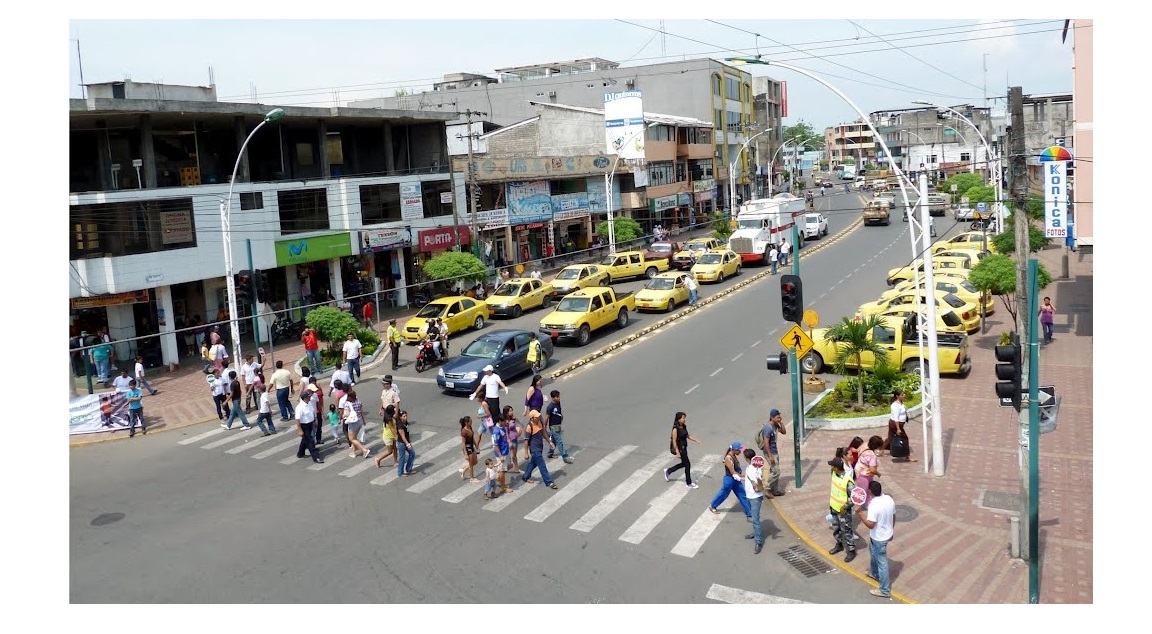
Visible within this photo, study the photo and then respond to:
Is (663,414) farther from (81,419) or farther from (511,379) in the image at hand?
(81,419)

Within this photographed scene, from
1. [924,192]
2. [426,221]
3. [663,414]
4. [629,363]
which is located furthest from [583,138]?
[924,192]

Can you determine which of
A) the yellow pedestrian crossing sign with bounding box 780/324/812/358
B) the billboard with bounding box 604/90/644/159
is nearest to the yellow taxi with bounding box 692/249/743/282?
the billboard with bounding box 604/90/644/159

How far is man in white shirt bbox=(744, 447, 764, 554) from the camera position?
13289 millimetres

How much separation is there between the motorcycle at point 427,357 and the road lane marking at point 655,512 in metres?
11.8

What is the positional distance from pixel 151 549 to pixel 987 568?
12.0 m

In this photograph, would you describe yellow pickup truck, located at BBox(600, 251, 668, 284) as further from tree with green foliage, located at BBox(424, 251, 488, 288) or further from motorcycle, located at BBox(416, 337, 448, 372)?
motorcycle, located at BBox(416, 337, 448, 372)

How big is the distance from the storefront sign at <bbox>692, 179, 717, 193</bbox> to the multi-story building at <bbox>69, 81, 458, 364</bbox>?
30.2 metres

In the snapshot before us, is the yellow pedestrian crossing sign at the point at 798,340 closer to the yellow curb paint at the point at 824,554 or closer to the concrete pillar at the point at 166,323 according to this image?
the yellow curb paint at the point at 824,554

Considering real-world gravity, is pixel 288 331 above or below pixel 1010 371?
below

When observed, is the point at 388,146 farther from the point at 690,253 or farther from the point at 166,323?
the point at 690,253

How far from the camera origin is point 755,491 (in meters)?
13.4

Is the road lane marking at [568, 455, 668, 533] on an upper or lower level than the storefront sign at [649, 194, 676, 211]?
lower

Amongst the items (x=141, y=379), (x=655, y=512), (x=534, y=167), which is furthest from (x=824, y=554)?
(x=534, y=167)

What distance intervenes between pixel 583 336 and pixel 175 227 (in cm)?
1440
